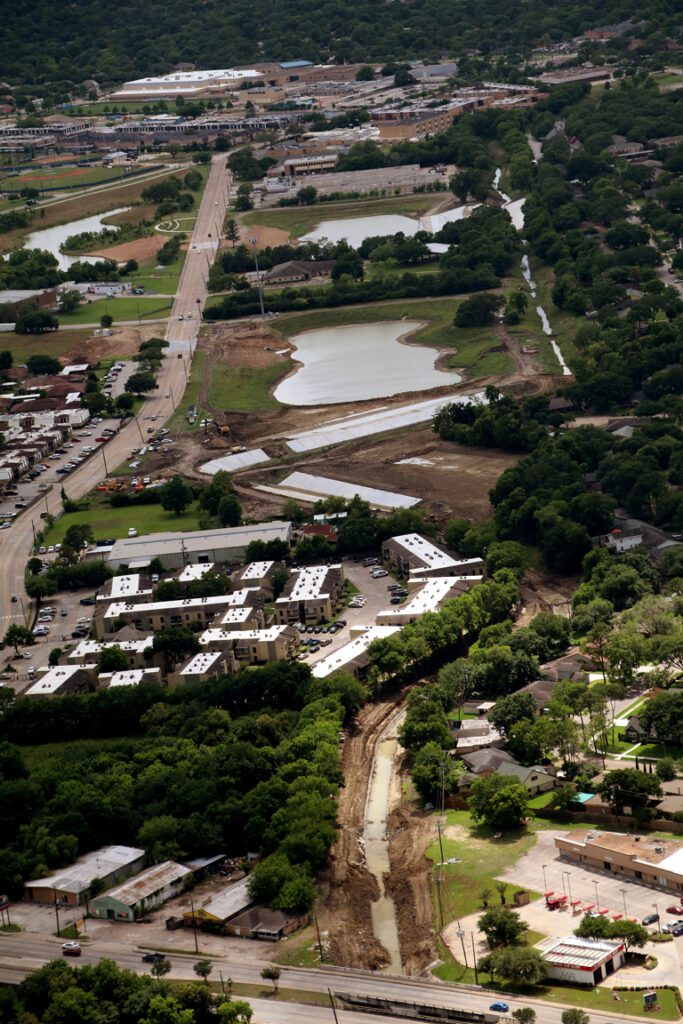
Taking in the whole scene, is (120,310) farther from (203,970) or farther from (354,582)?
(203,970)

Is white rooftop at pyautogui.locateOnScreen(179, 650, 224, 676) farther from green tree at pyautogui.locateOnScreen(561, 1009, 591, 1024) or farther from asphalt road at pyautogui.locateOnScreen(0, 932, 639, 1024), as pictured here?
green tree at pyautogui.locateOnScreen(561, 1009, 591, 1024)

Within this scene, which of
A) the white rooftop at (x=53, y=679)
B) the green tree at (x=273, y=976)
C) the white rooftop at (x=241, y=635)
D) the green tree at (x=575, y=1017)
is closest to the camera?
the green tree at (x=575, y=1017)

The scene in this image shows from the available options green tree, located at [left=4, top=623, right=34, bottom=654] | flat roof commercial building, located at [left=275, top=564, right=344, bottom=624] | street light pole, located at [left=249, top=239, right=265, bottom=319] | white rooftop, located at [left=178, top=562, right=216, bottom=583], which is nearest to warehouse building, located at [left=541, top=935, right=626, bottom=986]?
flat roof commercial building, located at [left=275, top=564, right=344, bottom=624]

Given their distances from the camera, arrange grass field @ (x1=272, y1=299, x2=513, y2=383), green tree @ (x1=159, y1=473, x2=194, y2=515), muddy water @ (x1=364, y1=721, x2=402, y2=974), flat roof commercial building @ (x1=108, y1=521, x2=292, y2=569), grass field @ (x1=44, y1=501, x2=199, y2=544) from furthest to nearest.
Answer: grass field @ (x1=272, y1=299, x2=513, y2=383)
green tree @ (x1=159, y1=473, x2=194, y2=515)
grass field @ (x1=44, y1=501, x2=199, y2=544)
flat roof commercial building @ (x1=108, y1=521, x2=292, y2=569)
muddy water @ (x1=364, y1=721, x2=402, y2=974)

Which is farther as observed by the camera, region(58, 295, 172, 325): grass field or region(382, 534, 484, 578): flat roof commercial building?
region(58, 295, 172, 325): grass field

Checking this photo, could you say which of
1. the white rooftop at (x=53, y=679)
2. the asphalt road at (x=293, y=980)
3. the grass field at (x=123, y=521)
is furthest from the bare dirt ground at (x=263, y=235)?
the asphalt road at (x=293, y=980)

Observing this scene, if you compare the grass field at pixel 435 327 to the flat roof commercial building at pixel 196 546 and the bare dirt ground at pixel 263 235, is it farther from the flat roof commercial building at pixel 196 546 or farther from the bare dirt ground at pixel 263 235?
the flat roof commercial building at pixel 196 546
